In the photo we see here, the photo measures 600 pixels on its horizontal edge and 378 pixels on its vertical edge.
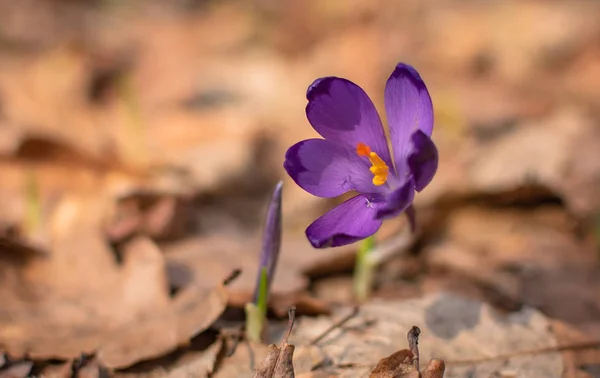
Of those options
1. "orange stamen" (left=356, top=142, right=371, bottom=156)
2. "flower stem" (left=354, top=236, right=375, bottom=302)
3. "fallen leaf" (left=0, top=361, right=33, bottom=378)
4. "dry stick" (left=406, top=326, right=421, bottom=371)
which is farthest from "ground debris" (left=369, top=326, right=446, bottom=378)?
"fallen leaf" (left=0, top=361, right=33, bottom=378)

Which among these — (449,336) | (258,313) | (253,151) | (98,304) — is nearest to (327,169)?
(258,313)

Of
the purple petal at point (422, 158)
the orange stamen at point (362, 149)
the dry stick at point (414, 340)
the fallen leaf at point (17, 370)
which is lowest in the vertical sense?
the fallen leaf at point (17, 370)

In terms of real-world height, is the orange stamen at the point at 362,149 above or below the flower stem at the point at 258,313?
above

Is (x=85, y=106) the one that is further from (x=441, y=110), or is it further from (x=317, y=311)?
(x=317, y=311)

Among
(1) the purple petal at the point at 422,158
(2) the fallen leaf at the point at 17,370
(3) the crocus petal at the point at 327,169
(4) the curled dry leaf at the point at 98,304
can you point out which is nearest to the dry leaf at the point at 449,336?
(4) the curled dry leaf at the point at 98,304

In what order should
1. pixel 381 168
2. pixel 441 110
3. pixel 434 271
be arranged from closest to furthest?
pixel 381 168
pixel 434 271
pixel 441 110

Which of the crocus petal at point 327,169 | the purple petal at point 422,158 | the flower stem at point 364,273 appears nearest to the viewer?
the purple petal at point 422,158

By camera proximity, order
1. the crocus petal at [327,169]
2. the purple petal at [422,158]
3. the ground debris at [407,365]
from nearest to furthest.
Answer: the purple petal at [422,158], the ground debris at [407,365], the crocus petal at [327,169]

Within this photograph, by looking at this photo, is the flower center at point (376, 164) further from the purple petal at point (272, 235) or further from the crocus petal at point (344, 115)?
the purple petal at point (272, 235)

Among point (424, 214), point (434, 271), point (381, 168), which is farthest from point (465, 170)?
point (381, 168)
